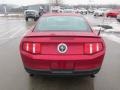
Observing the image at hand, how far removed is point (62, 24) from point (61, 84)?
4.93 ft

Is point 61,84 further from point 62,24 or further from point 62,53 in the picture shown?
point 62,24

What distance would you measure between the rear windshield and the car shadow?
1.14 metres

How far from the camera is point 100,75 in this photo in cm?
702

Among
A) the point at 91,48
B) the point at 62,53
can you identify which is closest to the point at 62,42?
the point at 62,53

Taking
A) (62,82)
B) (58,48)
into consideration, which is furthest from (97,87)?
(58,48)

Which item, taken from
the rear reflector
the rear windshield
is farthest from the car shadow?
the rear windshield

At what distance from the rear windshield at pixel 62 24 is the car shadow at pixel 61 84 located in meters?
1.14

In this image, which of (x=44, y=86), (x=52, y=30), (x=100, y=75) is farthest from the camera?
(x=100, y=75)

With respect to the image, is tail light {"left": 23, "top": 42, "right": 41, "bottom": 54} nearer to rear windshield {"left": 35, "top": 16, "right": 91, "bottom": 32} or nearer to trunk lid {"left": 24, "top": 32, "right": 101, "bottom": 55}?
trunk lid {"left": 24, "top": 32, "right": 101, "bottom": 55}

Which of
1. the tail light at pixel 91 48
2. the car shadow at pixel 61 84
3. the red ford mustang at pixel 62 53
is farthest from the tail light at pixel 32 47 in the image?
the tail light at pixel 91 48

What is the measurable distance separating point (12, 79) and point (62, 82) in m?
1.17

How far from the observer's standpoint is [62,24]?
22.7ft

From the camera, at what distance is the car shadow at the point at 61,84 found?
602cm

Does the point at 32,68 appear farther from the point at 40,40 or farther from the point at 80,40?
the point at 80,40
